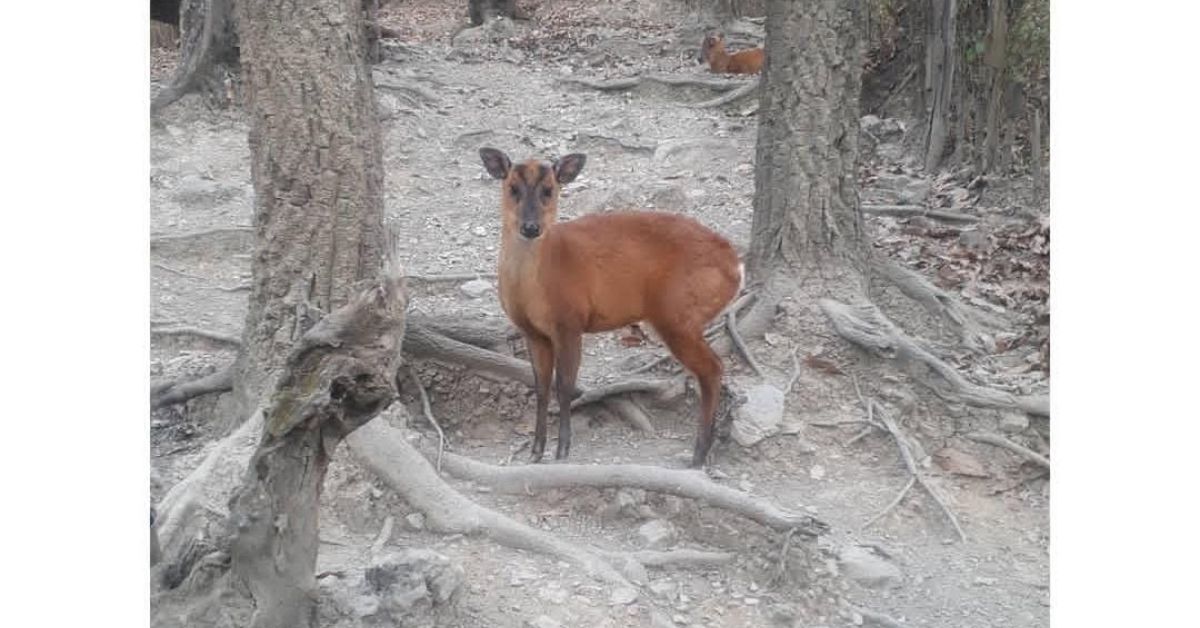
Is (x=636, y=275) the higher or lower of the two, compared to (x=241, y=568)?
higher

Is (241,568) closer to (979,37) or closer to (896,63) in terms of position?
(979,37)

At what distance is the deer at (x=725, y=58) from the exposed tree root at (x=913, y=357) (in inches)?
65.6

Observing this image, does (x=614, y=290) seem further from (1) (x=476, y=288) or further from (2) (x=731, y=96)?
(2) (x=731, y=96)

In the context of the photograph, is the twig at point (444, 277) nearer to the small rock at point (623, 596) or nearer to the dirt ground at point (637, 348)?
the dirt ground at point (637, 348)

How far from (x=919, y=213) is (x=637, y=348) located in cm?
150

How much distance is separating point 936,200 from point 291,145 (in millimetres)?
2962

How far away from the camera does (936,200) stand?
560cm

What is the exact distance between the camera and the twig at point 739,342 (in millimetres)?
4555

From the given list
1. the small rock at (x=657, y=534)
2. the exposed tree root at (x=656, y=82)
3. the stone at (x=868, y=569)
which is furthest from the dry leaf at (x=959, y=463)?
the exposed tree root at (x=656, y=82)

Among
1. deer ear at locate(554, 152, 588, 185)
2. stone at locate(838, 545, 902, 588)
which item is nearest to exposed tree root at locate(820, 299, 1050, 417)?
stone at locate(838, 545, 902, 588)

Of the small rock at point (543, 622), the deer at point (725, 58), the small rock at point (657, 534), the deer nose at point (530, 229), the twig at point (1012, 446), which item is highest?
the deer at point (725, 58)

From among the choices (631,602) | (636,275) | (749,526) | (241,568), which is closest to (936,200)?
(636,275)

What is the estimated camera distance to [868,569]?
12.1ft

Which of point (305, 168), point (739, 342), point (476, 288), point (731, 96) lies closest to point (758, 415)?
point (739, 342)
